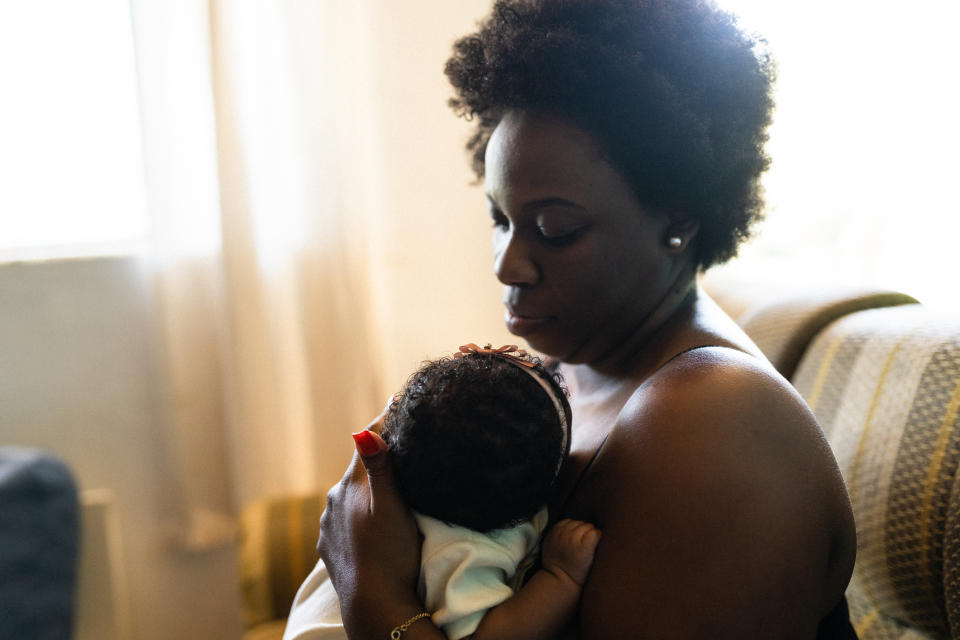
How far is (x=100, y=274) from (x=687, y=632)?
1.79 meters

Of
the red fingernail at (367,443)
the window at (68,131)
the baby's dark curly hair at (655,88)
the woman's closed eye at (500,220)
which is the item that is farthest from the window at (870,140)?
the window at (68,131)

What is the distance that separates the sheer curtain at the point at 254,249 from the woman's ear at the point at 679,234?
1.15 m

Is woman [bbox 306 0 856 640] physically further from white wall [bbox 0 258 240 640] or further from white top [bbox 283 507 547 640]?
white wall [bbox 0 258 240 640]

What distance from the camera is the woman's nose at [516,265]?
3.01 feet

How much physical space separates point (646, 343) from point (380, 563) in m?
0.41

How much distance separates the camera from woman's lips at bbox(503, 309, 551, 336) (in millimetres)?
949

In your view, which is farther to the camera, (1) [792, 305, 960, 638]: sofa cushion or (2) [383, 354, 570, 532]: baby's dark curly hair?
(1) [792, 305, 960, 638]: sofa cushion

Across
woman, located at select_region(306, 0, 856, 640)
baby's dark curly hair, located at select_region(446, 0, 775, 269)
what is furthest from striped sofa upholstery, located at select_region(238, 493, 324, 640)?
baby's dark curly hair, located at select_region(446, 0, 775, 269)

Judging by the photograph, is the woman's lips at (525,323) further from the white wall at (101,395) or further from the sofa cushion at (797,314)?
the white wall at (101,395)

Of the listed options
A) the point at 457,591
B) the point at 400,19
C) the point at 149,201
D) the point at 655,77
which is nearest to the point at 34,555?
the point at 149,201

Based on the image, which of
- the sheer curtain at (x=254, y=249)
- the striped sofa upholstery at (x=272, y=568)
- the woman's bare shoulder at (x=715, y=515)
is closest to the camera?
the woman's bare shoulder at (x=715, y=515)

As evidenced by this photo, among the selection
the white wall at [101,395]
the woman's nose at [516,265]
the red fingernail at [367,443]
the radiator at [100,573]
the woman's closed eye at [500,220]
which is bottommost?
the radiator at [100,573]

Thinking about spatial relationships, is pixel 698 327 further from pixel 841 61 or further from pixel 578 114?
pixel 841 61

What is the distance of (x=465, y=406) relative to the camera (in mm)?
840
